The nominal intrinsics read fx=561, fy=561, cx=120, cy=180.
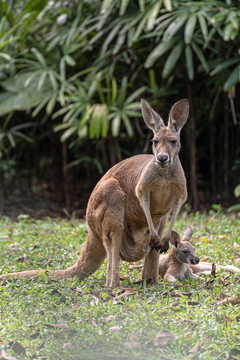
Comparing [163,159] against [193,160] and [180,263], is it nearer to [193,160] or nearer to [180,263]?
[180,263]

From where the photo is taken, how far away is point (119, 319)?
3375 millimetres

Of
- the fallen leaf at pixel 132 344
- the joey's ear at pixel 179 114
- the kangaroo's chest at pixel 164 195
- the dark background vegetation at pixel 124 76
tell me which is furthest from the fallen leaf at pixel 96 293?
the dark background vegetation at pixel 124 76

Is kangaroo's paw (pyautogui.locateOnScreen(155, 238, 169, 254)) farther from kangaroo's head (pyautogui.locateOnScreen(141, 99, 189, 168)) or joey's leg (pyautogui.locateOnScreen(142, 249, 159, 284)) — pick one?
kangaroo's head (pyautogui.locateOnScreen(141, 99, 189, 168))

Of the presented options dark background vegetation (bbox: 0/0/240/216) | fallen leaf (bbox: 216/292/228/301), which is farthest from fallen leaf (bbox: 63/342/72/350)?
dark background vegetation (bbox: 0/0/240/216)

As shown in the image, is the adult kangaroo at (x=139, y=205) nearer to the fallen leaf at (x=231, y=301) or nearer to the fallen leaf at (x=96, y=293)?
the fallen leaf at (x=96, y=293)

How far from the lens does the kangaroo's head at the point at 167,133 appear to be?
3736 mm

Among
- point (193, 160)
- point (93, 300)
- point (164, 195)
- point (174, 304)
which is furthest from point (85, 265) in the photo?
point (193, 160)

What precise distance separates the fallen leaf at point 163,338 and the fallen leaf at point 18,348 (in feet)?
2.34

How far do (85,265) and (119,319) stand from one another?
1020mm

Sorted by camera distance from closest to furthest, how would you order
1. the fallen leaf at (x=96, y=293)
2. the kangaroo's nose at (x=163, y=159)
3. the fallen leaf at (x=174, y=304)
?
the fallen leaf at (x=174, y=304) < the kangaroo's nose at (x=163, y=159) < the fallen leaf at (x=96, y=293)

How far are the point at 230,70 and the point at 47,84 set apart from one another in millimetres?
2717

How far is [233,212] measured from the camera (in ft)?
25.3

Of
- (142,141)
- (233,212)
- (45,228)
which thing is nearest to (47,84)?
(142,141)

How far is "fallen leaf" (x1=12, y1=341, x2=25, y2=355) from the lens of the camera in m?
3.01
